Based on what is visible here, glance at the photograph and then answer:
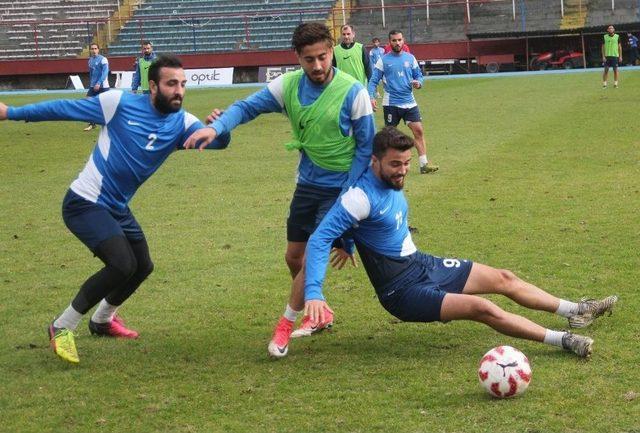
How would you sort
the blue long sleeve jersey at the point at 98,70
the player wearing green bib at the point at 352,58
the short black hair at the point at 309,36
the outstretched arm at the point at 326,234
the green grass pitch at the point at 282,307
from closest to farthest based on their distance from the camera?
the green grass pitch at the point at 282,307, the outstretched arm at the point at 326,234, the short black hair at the point at 309,36, the player wearing green bib at the point at 352,58, the blue long sleeve jersey at the point at 98,70

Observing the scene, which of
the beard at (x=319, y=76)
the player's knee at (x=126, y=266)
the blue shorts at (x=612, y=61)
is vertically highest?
the beard at (x=319, y=76)

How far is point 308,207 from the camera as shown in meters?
7.28

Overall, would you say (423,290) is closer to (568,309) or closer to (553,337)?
(553,337)

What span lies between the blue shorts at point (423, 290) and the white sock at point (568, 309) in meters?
0.77

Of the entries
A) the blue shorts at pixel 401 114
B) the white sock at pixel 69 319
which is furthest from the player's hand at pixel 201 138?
the blue shorts at pixel 401 114

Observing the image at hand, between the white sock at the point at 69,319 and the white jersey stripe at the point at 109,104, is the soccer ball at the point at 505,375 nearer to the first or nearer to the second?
the white sock at the point at 69,319

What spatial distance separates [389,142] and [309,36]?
90cm

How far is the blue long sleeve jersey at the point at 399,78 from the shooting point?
16.8 metres

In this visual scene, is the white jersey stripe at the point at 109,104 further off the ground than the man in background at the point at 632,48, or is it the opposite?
the white jersey stripe at the point at 109,104

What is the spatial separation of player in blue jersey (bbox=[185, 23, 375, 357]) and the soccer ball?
1.55 m

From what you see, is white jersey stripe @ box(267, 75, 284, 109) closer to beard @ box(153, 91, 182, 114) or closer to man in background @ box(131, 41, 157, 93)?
beard @ box(153, 91, 182, 114)

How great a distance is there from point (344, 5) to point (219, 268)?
41337mm

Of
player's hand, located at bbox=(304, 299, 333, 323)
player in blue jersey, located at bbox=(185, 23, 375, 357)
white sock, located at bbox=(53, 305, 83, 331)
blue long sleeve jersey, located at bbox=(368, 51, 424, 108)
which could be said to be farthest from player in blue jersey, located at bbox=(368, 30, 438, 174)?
player's hand, located at bbox=(304, 299, 333, 323)

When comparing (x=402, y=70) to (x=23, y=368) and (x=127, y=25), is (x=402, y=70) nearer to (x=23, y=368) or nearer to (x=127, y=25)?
(x=23, y=368)
